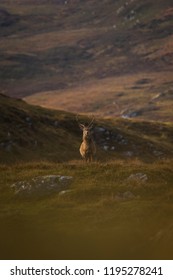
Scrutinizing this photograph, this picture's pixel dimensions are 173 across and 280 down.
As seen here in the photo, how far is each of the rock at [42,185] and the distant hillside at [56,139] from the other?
1131 inches

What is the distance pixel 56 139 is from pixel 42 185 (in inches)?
1624

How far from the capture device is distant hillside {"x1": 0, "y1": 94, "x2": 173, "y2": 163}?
6438 cm

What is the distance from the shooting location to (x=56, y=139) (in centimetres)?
7112

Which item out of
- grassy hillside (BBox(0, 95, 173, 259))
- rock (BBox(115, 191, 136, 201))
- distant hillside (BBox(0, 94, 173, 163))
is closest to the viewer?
grassy hillside (BBox(0, 95, 173, 259))

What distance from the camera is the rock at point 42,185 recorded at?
29.6 m

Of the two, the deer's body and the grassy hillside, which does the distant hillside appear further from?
the grassy hillside

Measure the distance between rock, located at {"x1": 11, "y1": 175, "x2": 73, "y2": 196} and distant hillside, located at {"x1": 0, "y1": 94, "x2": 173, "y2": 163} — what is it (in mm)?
28727

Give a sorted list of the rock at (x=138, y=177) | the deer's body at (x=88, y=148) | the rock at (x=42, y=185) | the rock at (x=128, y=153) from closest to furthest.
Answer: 1. the rock at (x=42, y=185)
2. the rock at (x=138, y=177)
3. the deer's body at (x=88, y=148)
4. the rock at (x=128, y=153)

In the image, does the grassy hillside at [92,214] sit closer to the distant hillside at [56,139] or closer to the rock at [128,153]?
the distant hillside at [56,139]

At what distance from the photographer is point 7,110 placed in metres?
73.4

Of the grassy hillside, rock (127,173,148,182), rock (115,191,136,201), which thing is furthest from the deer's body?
rock (115,191,136,201)

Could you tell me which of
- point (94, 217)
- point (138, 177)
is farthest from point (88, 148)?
point (94, 217)

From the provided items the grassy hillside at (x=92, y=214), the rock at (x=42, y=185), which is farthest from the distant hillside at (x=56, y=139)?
the rock at (x=42, y=185)
